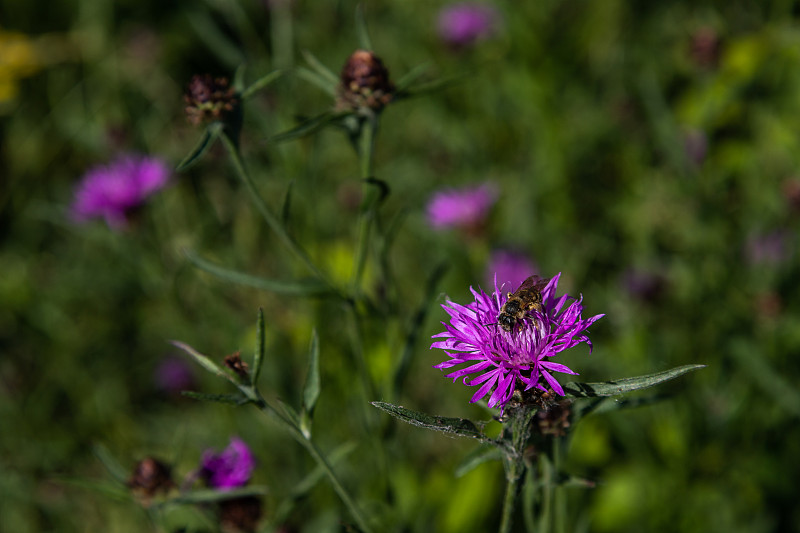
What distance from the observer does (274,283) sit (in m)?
1.67

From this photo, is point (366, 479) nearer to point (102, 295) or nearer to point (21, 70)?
point (102, 295)

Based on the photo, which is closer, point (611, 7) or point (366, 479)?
point (366, 479)

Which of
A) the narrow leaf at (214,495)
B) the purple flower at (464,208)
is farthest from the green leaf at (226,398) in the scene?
the purple flower at (464,208)

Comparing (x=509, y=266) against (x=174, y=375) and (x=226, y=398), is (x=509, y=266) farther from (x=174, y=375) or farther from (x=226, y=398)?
(x=226, y=398)

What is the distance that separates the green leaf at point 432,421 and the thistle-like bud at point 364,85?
0.83 metres

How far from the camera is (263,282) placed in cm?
165

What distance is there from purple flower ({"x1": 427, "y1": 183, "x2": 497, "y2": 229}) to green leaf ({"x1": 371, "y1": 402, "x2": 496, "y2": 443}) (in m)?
1.92

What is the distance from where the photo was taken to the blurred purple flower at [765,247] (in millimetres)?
2785

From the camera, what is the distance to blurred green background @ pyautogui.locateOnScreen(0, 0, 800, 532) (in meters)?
2.49

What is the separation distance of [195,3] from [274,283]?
10.9ft

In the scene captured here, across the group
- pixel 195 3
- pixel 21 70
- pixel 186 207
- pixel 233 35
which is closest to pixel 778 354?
pixel 186 207

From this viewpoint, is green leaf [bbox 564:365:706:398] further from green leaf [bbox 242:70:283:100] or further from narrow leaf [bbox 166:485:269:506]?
green leaf [bbox 242:70:283:100]

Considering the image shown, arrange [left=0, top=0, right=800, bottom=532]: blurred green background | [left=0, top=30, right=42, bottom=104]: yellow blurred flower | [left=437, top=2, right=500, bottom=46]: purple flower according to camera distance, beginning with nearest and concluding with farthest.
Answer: [left=0, top=0, right=800, bottom=532]: blurred green background → [left=0, top=30, right=42, bottom=104]: yellow blurred flower → [left=437, top=2, right=500, bottom=46]: purple flower

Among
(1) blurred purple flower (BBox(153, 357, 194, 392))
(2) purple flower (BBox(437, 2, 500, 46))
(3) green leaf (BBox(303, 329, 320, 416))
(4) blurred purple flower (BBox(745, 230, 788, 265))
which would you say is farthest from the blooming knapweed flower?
(2) purple flower (BBox(437, 2, 500, 46))
